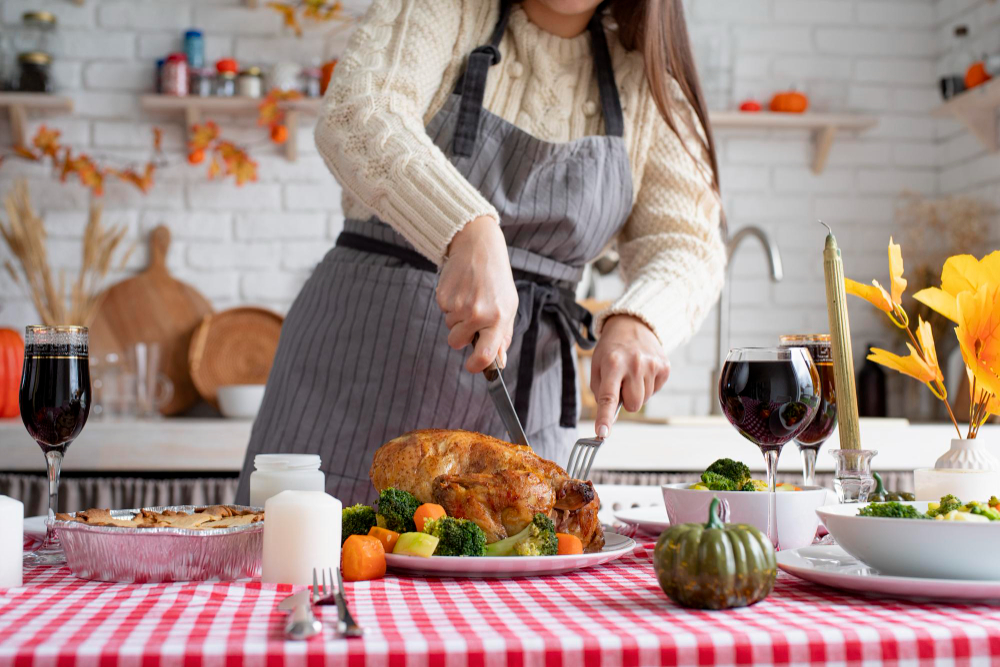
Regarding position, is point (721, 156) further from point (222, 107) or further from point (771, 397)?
point (771, 397)

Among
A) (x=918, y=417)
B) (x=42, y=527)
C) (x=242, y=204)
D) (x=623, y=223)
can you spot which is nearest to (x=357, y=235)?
(x=623, y=223)

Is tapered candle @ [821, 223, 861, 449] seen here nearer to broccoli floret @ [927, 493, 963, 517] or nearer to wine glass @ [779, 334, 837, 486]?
wine glass @ [779, 334, 837, 486]

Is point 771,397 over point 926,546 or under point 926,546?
over

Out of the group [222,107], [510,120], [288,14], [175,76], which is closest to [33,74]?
[175,76]

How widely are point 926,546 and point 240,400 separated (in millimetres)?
2407

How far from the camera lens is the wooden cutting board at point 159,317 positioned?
3.21 m

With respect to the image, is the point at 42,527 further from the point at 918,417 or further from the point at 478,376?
the point at 918,417

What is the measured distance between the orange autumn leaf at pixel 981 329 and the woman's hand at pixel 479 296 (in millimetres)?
444

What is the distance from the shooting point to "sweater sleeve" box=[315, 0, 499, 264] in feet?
3.59

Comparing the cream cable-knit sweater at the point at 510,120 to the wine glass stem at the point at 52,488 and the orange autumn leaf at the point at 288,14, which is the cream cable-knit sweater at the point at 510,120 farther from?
the orange autumn leaf at the point at 288,14

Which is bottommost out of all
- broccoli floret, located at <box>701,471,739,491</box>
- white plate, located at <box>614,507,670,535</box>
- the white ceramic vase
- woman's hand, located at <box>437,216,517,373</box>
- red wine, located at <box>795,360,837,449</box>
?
white plate, located at <box>614,507,670,535</box>

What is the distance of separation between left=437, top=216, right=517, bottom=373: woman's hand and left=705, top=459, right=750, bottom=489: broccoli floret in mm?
257

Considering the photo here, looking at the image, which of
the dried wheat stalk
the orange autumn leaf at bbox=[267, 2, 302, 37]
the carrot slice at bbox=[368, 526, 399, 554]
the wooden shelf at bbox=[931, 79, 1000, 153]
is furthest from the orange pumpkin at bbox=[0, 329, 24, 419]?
the wooden shelf at bbox=[931, 79, 1000, 153]

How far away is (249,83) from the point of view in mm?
3199
